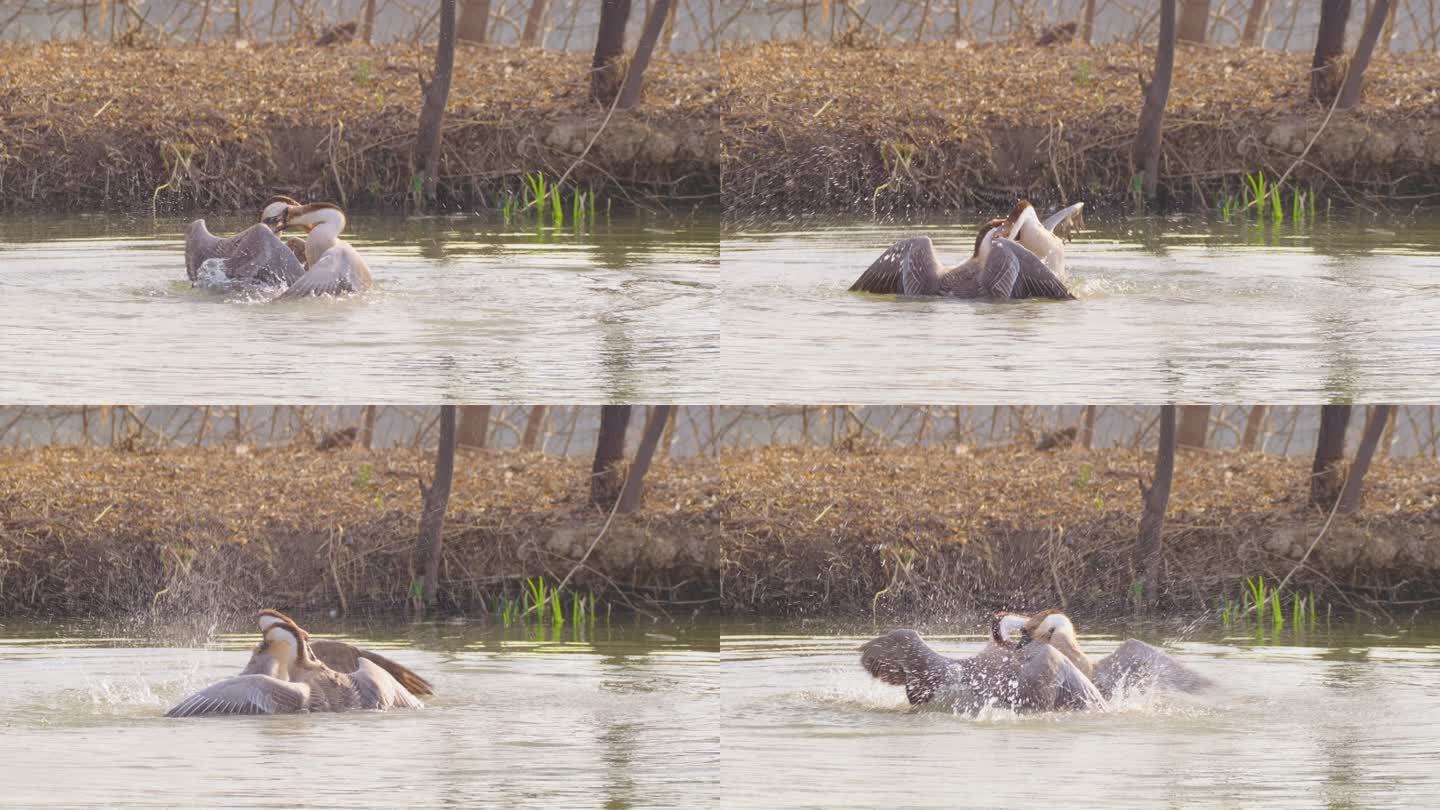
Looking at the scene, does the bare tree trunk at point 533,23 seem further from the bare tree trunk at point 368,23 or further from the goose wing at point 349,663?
the goose wing at point 349,663

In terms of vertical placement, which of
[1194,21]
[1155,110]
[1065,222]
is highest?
[1194,21]

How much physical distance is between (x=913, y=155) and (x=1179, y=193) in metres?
2.25

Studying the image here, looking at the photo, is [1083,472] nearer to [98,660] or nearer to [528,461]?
[528,461]

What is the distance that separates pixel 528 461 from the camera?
1884 cm

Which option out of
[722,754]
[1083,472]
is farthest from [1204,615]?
[722,754]

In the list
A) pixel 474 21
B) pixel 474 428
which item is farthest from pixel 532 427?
pixel 474 21

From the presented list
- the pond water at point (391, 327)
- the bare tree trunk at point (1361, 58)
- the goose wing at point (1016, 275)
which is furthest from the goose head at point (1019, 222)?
the bare tree trunk at point (1361, 58)

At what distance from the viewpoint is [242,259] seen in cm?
1309

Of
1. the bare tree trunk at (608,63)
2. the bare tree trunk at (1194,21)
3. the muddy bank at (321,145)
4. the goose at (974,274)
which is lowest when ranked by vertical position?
the goose at (974,274)

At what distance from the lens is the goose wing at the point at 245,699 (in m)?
11.1

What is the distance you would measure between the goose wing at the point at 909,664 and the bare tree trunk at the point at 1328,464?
6.61 m

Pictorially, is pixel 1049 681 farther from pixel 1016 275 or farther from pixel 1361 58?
pixel 1361 58

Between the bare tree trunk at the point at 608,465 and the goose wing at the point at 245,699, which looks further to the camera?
the bare tree trunk at the point at 608,465

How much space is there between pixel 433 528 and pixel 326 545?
1.12 meters
